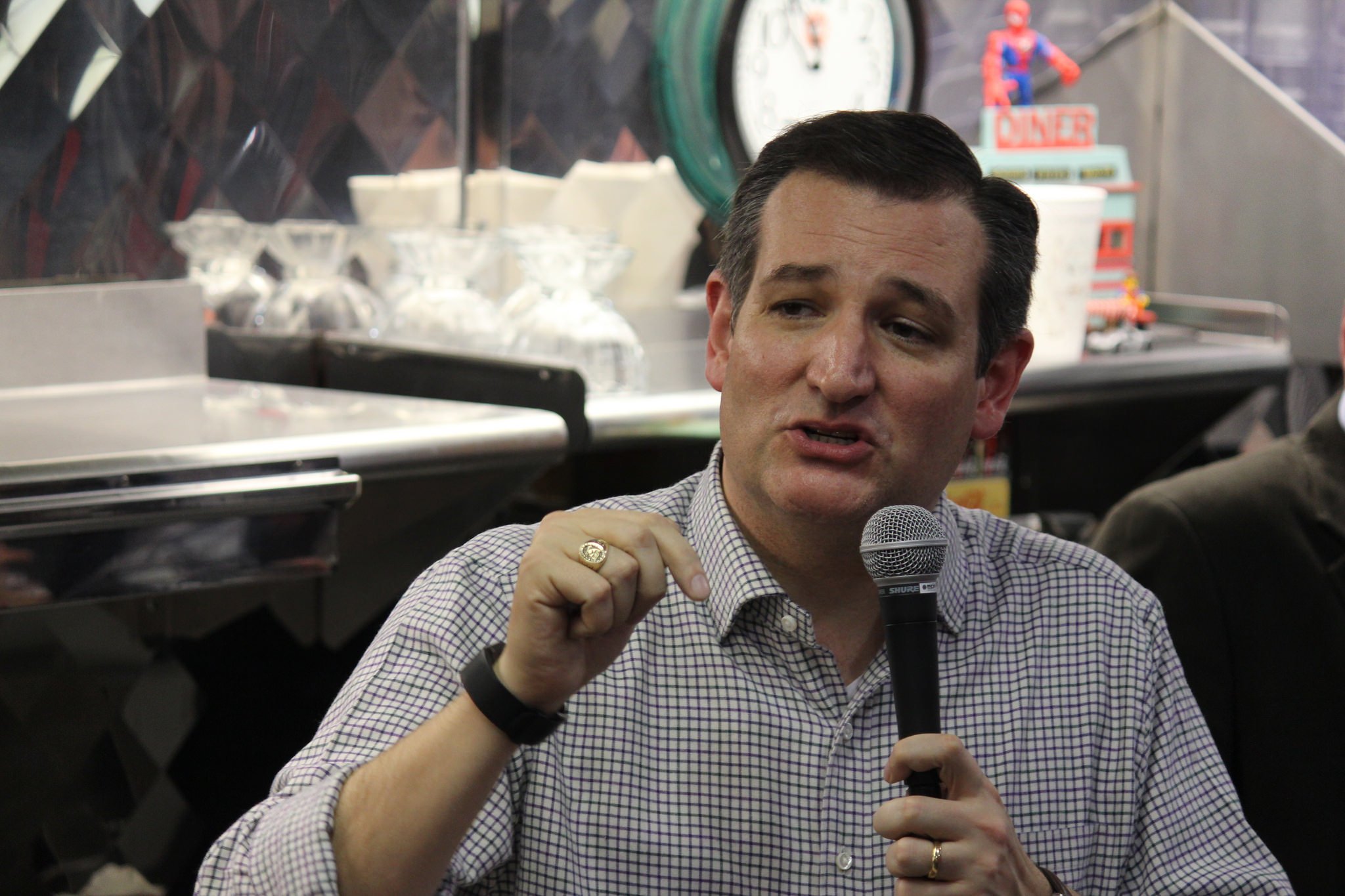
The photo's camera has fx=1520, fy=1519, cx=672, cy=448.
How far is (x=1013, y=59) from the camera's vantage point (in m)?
2.88

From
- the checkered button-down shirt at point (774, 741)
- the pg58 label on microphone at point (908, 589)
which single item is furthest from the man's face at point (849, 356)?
the pg58 label on microphone at point (908, 589)

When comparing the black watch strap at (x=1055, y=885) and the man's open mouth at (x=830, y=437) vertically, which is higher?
the man's open mouth at (x=830, y=437)

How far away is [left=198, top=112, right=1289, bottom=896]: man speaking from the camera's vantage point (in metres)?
1.21

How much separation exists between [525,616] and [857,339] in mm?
402

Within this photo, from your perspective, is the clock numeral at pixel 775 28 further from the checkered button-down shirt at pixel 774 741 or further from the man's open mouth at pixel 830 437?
the man's open mouth at pixel 830 437

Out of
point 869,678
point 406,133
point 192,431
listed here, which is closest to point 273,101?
point 406,133

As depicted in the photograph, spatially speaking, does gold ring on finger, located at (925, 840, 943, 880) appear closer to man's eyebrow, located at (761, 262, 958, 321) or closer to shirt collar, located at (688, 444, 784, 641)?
shirt collar, located at (688, 444, 784, 641)

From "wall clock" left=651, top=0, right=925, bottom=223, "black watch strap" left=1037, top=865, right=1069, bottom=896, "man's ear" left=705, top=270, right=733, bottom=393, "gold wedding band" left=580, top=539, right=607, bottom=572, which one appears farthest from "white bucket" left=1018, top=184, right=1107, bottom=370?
"gold wedding band" left=580, top=539, right=607, bottom=572

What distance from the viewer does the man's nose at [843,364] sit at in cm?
121

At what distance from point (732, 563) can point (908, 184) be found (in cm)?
36

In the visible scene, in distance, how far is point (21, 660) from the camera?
1.66 meters

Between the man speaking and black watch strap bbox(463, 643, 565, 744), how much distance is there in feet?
0.19

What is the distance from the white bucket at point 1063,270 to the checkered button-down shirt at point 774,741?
103 cm

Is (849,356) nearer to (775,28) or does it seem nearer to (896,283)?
(896,283)
